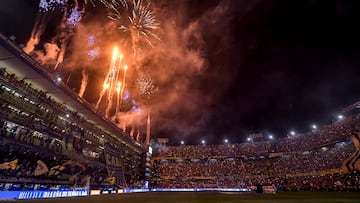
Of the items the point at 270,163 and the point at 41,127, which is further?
the point at 270,163

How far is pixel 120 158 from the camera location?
5938 centimetres

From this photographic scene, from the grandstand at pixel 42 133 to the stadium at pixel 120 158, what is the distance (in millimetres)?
141

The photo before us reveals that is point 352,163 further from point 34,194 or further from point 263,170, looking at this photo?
point 34,194

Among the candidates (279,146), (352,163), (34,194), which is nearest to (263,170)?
(279,146)

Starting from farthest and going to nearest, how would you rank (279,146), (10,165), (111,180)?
(279,146), (111,180), (10,165)

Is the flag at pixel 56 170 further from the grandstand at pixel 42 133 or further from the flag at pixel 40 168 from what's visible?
the flag at pixel 40 168

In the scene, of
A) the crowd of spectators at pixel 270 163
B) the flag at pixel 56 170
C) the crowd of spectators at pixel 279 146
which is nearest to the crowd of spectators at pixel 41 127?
the flag at pixel 56 170

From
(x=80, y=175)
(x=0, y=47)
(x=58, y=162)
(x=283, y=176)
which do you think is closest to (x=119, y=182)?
(x=80, y=175)

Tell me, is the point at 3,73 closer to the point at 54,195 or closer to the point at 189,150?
the point at 54,195

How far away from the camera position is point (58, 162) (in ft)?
112

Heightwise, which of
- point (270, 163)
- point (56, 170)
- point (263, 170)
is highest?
point (270, 163)

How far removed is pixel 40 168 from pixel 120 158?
100ft

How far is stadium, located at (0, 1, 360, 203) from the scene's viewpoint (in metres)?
25.7

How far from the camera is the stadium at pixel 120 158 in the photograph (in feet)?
84.4
